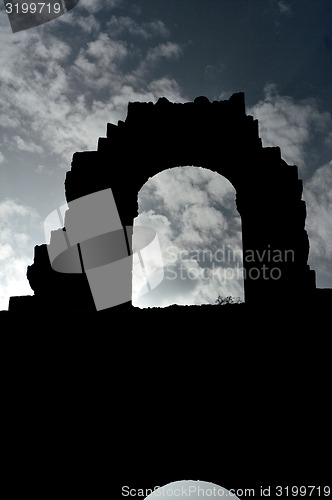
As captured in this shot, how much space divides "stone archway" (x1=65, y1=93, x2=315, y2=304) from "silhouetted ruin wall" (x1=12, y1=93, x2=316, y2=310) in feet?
0.06

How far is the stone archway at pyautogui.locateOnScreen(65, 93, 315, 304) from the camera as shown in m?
7.20

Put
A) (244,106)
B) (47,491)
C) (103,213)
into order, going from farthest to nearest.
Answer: (244,106)
(103,213)
(47,491)

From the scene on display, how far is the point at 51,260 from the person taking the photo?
8414 mm

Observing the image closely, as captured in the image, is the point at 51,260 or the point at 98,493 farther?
the point at 51,260

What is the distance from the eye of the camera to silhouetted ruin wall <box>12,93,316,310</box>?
286 inches

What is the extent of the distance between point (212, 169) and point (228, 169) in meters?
0.53

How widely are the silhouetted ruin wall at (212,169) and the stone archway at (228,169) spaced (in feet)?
0.06

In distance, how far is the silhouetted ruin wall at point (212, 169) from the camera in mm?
7273

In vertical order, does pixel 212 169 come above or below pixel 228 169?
above

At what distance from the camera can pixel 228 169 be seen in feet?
27.9

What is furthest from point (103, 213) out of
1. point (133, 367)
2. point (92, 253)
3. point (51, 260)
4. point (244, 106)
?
point (133, 367)

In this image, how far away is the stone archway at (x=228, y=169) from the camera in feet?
23.6

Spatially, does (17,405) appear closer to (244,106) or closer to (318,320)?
(318,320)

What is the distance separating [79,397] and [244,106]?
24.9 feet
